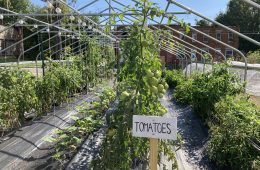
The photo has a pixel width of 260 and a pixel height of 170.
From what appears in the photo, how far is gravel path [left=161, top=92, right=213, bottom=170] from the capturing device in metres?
4.32

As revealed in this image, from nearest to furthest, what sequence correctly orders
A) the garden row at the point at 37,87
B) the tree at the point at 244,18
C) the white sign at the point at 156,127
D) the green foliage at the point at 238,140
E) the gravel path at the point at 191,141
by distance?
Result: the white sign at the point at 156,127 < the green foliage at the point at 238,140 < the gravel path at the point at 191,141 < the garden row at the point at 37,87 < the tree at the point at 244,18

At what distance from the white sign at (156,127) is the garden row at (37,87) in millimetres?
1184

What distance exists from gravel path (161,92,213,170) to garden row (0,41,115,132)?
5.62 ft

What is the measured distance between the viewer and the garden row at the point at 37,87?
16.7 ft

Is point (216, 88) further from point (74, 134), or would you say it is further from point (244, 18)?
point (244, 18)

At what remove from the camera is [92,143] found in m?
4.35

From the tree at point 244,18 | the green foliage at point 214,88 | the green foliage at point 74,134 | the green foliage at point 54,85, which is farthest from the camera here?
the tree at point 244,18

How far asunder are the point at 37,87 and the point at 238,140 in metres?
4.09

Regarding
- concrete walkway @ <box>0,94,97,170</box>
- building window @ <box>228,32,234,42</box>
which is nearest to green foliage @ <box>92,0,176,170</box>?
concrete walkway @ <box>0,94,97,170</box>

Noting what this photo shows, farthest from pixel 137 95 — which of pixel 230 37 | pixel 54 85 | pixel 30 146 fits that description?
pixel 230 37

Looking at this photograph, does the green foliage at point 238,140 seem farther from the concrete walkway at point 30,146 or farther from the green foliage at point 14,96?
the green foliage at point 14,96

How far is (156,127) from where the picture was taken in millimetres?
2189

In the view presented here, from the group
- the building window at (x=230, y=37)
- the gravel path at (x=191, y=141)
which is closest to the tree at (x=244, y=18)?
the building window at (x=230, y=37)

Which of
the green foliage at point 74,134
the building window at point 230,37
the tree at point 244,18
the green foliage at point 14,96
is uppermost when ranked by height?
the tree at point 244,18
